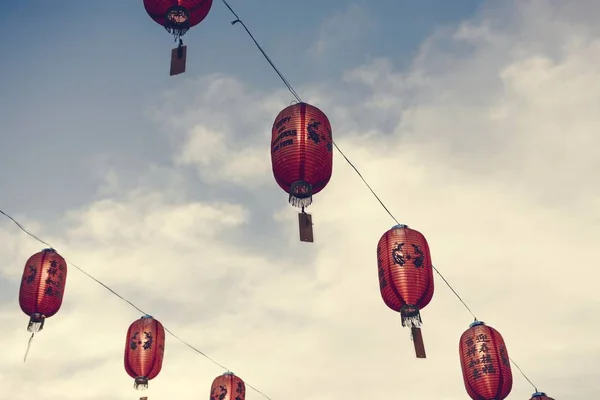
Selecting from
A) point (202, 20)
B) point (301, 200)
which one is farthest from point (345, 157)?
point (202, 20)

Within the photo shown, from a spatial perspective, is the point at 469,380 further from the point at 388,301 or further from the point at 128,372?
the point at 128,372

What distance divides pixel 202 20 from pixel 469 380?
9.49m

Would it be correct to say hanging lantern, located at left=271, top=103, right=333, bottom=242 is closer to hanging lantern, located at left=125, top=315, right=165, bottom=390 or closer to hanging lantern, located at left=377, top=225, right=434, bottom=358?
hanging lantern, located at left=377, top=225, right=434, bottom=358

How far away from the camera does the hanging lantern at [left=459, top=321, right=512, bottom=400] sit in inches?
453

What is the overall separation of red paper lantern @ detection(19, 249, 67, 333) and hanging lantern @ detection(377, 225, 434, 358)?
7669 millimetres

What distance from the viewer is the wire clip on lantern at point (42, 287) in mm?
11961

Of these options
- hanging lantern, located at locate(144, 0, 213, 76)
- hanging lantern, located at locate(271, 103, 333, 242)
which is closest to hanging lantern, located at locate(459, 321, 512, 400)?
hanging lantern, located at locate(271, 103, 333, 242)

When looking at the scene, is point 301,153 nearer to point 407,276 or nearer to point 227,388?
point 407,276

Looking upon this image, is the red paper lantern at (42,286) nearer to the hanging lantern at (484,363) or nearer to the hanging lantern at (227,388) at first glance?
the hanging lantern at (227,388)

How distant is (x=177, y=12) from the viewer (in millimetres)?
7477

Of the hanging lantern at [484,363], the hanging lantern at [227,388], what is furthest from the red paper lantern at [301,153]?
the hanging lantern at [227,388]

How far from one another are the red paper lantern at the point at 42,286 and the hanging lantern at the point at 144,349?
2.02 metres

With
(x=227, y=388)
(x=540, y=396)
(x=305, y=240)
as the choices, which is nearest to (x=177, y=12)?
(x=305, y=240)

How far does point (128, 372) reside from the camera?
13.0m
